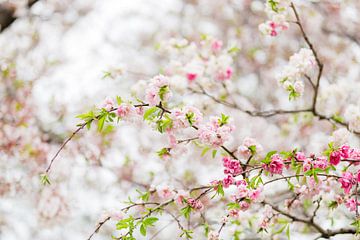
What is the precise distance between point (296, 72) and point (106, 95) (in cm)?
359

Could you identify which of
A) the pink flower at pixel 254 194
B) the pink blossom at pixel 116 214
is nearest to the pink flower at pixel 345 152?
the pink flower at pixel 254 194

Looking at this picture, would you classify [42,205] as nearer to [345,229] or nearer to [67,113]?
[67,113]

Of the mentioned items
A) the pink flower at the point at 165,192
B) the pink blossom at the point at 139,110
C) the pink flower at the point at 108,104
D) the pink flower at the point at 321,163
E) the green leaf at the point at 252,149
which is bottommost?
the pink flower at the point at 165,192

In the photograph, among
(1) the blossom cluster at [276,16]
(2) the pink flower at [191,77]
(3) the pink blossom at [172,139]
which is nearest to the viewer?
(3) the pink blossom at [172,139]

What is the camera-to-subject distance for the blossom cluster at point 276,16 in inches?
122

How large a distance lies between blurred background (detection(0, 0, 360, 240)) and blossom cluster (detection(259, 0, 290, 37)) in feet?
2.63

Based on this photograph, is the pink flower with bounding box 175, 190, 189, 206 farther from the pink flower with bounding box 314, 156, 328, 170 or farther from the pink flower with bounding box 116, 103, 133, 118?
the pink flower with bounding box 314, 156, 328, 170

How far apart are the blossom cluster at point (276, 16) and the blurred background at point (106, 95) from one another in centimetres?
80

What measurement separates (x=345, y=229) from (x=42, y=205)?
3164mm

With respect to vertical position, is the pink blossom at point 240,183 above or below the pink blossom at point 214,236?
above

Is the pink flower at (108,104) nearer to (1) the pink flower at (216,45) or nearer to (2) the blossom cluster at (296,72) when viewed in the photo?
(2) the blossom cluster at (296,72)

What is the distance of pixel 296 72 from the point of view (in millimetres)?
2885

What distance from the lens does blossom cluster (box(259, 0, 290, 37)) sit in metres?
3.10

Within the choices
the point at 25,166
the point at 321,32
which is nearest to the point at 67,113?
the point at 25,166
